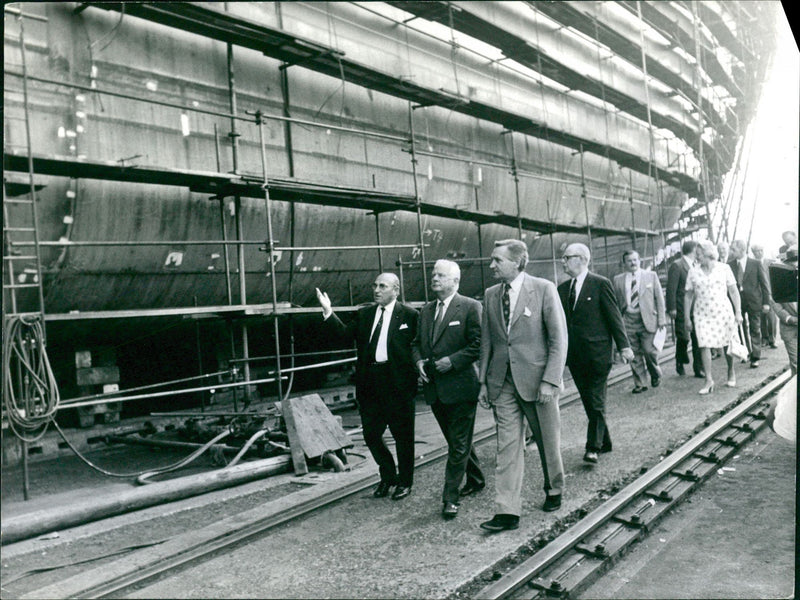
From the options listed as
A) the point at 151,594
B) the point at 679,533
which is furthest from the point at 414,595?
the point at 679,533

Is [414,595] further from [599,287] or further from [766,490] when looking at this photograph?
[599,287]

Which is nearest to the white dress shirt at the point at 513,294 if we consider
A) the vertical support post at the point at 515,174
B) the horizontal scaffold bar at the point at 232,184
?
the horizontal scaffold bar at the point at 232,184

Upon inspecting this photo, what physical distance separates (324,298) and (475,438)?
247 cm

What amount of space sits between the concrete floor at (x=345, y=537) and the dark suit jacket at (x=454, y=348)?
0.82 meters

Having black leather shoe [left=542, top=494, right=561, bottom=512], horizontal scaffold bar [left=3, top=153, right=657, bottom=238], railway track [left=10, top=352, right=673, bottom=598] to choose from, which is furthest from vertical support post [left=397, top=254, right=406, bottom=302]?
black leather shoe [left=542, top=494, right=561, bottom=512]

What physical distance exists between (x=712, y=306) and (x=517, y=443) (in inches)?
205

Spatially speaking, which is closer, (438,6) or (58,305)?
(58,305)

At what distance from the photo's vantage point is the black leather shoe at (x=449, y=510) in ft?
16.6

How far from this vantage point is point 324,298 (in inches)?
230

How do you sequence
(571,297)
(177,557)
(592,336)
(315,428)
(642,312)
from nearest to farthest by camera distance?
(177,557), (592,336), (571,297), (315,428), (642,312)

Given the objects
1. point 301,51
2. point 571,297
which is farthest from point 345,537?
point 301,51

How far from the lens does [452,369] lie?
533cm

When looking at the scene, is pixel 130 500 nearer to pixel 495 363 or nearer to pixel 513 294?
pixel 495 363

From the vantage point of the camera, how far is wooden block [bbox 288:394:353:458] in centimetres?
678
